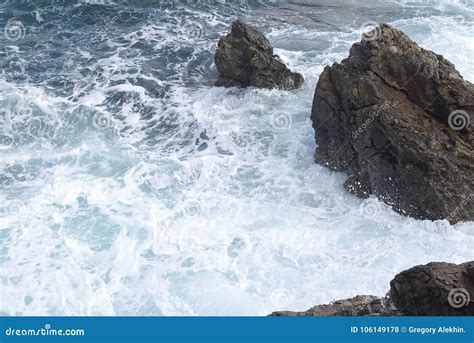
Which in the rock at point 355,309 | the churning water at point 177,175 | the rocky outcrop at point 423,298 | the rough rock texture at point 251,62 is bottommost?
the churning water at point 177,175

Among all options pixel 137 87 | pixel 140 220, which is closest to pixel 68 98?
pixel 137 87

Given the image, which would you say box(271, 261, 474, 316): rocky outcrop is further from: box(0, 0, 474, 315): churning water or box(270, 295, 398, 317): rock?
box(0, 0, 474, 315): churning water

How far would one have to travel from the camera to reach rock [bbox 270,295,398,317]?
9.53 m

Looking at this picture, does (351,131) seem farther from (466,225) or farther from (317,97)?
(466,225)

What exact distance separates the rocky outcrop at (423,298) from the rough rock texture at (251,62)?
983 cm

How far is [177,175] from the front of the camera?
53.2ft

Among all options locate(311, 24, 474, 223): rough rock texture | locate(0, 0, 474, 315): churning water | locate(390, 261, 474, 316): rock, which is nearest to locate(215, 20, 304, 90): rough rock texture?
locate(0, 0, 474, 315): churning water

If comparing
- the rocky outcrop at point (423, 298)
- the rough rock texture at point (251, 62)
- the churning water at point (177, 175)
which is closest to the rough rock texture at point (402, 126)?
the churning water at point (177, 175)

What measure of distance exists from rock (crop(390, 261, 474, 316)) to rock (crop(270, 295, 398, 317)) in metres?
0.21

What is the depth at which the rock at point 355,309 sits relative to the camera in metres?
9.53

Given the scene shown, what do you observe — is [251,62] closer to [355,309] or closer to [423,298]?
[355,309]

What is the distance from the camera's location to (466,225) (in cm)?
1392

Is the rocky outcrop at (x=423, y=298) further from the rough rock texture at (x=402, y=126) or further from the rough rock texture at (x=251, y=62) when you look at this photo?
the rough rock texture at (x=251, y=62)

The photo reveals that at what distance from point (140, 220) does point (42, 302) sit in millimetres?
2985
